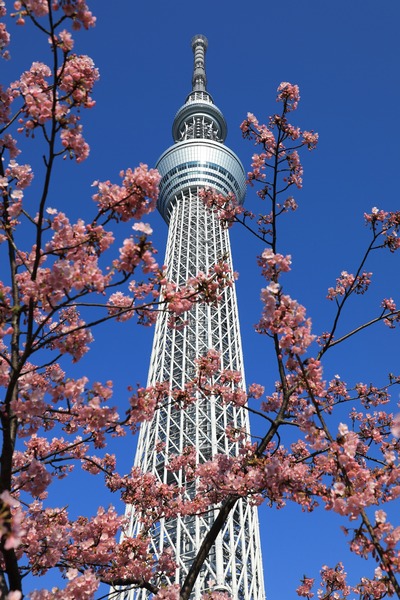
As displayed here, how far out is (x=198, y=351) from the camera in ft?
144

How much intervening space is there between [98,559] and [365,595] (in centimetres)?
382

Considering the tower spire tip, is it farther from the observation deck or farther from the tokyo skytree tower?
the observation deck

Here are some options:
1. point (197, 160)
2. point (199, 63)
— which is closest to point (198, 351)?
point (197, 160)

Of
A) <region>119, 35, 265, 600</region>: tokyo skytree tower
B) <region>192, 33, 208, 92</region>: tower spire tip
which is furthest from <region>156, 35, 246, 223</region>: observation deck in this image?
<region>192, 33, 208, 92</region>: tower spire tip

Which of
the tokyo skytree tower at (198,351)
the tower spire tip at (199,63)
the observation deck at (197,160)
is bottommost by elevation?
the tokyo skytree tower at (198,351)

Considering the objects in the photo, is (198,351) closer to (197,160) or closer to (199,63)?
(197,160)

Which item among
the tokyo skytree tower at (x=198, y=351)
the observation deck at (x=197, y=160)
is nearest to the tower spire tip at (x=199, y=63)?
the tokyo skytree tower at (x=198, y=351)

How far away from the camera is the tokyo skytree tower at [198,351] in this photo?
30797mm

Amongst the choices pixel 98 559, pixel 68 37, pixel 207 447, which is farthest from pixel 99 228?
pixel 207 447

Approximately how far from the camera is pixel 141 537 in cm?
716

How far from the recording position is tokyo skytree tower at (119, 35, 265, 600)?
30.8 m

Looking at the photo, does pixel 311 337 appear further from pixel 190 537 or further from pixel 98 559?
Result: pixel 190 537

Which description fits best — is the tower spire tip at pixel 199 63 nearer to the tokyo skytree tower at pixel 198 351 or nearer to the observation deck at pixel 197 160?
the tokyo skytree tower at pixel 198 351

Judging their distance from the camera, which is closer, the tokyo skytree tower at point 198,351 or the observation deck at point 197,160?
the tokyo skytree tower at point 198,351
